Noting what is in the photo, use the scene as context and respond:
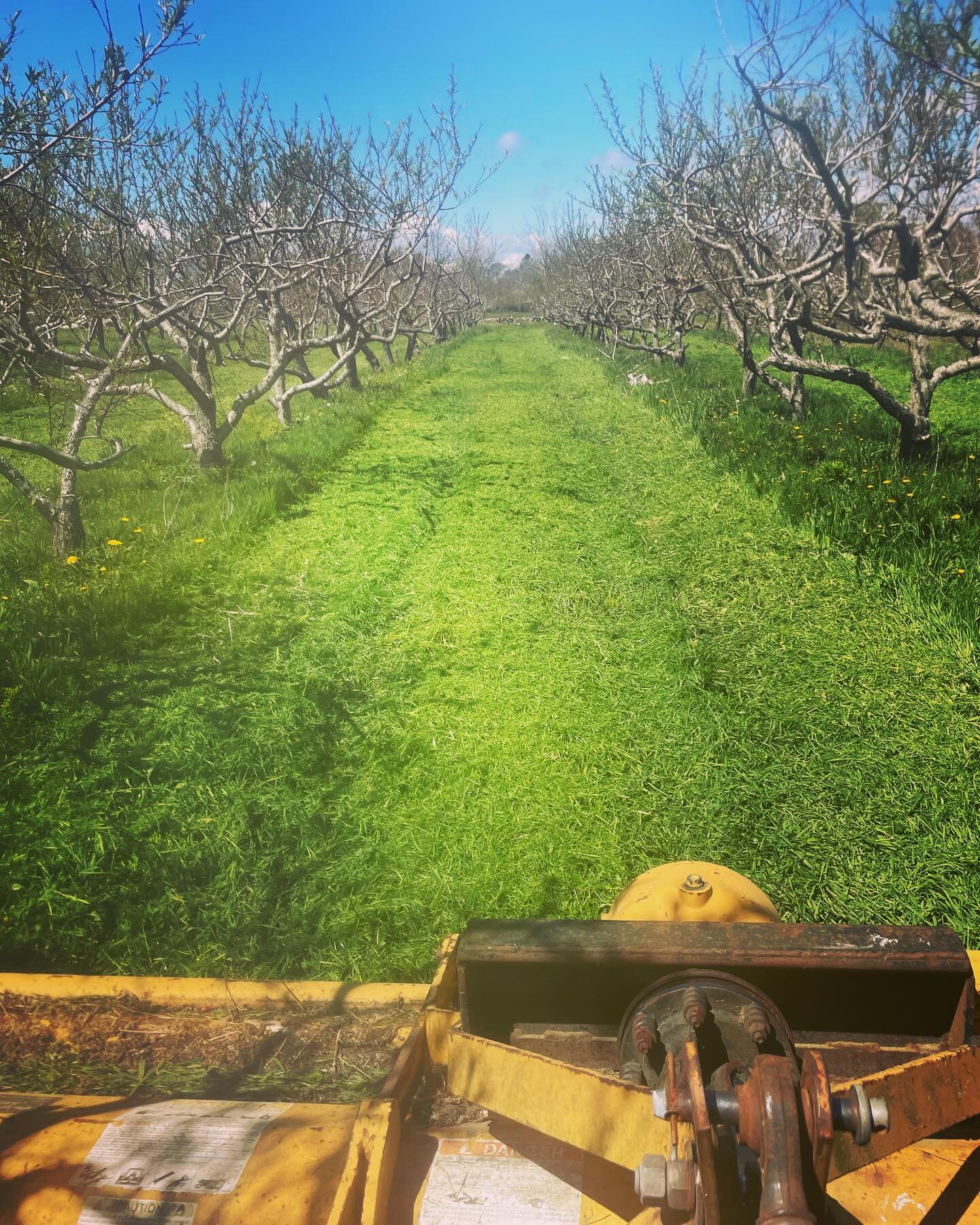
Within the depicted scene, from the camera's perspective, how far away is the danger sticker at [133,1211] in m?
1.41

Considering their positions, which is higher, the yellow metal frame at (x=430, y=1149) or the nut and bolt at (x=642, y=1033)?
the nut and bolt at (x=642, y=1033)

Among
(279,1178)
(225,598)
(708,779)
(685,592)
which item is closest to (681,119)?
(685,592)

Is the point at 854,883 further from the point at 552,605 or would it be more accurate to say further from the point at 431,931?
the point at 552,605

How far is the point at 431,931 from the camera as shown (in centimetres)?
282

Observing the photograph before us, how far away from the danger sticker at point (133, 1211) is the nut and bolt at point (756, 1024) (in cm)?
112

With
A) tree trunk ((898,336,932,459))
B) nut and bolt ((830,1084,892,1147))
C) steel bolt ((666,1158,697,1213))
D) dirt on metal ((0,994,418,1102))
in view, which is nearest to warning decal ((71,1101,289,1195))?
dirt on metal ((0,994,418,1102))

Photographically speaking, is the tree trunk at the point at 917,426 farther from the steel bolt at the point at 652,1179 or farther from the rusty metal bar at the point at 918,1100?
the steel bolt at the point at 652,1179

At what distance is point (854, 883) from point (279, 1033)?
7.07 feet

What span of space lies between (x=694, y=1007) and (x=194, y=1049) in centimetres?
157

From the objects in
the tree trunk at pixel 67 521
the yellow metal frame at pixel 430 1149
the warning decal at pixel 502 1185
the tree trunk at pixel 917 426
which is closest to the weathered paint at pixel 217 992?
the yellow metal frame at pixel 430 1149

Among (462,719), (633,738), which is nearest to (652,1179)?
(633,738)

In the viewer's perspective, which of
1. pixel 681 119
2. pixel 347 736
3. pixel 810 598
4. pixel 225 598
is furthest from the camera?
pixel 681 119

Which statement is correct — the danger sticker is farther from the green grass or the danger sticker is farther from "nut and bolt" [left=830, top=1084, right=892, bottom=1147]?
the green grass

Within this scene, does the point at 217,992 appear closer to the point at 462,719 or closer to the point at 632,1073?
the point at 632,1073
